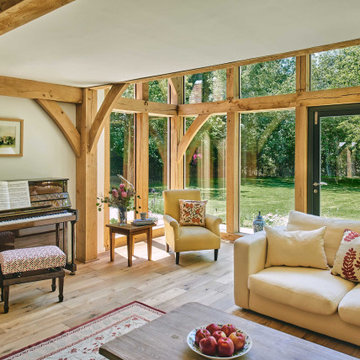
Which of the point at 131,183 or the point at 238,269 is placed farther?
the point at 131,183

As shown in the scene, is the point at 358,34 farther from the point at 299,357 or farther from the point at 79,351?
the point at 79,351

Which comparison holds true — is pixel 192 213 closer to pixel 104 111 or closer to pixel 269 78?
pixel 104 111

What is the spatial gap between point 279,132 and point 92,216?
2.97 metres

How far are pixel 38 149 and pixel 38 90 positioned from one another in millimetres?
720

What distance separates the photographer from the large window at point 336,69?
468cm

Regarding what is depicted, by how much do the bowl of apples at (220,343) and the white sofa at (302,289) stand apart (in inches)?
41.5

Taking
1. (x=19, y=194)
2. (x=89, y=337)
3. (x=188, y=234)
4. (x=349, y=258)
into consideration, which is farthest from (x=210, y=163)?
(x=89, y=337)

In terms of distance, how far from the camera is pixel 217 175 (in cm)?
639

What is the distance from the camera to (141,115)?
604 cm

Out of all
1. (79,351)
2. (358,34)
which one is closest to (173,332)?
(79,351)

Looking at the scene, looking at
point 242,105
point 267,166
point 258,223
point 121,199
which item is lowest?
point 258,223

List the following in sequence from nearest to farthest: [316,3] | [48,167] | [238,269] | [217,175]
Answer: [316,3], [238,269], [48,167], [217,175]

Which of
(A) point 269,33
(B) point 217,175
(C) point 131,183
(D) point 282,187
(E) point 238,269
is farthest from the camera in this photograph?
(B) point 217,175

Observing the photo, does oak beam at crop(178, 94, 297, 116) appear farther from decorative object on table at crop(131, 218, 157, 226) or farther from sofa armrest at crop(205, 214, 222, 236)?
decorative object on table at crop(131, 218, 157, 226)
